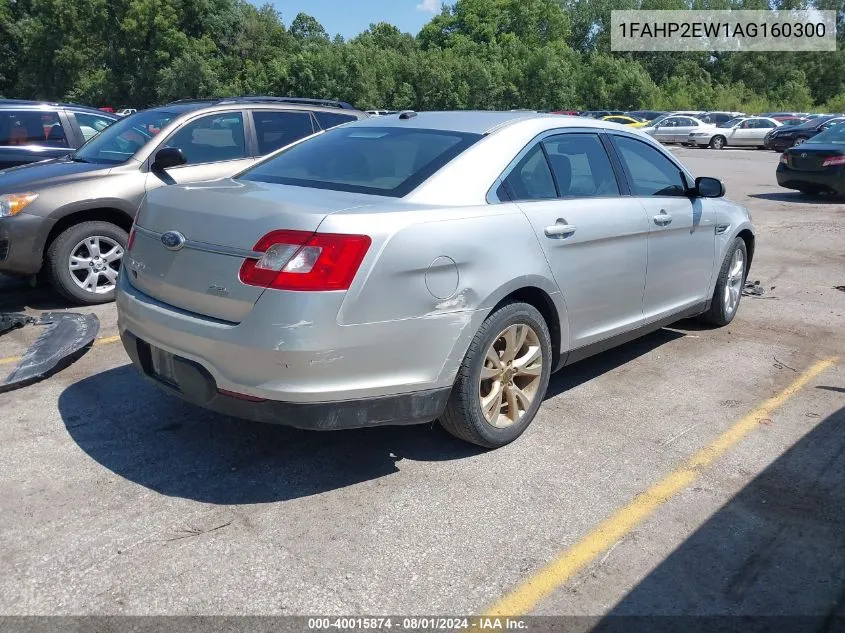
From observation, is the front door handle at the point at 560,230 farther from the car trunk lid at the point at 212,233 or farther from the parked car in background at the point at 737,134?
the parked car in background at the point at 737,134

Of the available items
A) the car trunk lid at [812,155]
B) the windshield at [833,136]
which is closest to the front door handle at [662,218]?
the car trunk lid at [812,155]

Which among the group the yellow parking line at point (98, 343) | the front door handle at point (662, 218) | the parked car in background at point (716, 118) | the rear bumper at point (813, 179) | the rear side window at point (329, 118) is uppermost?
the parked car in background at point (716, 118)

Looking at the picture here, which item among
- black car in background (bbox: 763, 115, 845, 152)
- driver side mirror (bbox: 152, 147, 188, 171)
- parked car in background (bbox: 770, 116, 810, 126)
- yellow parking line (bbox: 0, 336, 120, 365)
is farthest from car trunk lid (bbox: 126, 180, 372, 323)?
parked car in background (bbox: 770, 116, 810, 126)

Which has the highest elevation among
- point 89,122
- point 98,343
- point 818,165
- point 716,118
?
point 716,118

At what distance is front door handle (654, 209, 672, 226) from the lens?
4.96 metres

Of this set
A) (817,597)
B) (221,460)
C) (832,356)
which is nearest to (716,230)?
(832,356)

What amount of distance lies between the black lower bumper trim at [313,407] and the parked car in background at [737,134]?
3513 centimetres

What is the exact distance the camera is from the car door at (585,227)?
413 centimetres

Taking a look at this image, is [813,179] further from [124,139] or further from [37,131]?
[37,131]

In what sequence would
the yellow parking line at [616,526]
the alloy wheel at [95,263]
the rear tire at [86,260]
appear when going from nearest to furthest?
the yellow parking line at [616,526]
the rear tire at [86,260]
the alloy wheel at [95,263]

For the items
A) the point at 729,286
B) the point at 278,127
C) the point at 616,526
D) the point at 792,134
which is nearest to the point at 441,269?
the point at 616,526

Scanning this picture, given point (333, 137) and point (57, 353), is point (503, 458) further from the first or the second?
point (57, 353)

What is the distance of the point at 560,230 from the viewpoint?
4141 millimetres

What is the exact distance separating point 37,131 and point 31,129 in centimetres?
6
